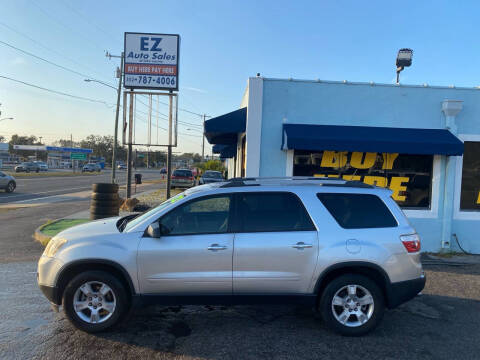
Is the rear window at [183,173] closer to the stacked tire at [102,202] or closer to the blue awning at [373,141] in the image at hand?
the stacked tire at [102,202]

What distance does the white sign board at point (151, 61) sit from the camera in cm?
1277

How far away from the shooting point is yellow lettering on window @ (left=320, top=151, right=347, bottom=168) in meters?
8.86

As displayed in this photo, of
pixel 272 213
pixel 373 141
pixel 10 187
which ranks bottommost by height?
pixel 10 187

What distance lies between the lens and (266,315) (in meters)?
4.77

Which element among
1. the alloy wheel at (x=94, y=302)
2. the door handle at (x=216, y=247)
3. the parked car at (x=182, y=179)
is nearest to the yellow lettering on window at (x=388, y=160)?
the door handle at (x=216, y=247)

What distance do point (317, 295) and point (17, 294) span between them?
4.33m

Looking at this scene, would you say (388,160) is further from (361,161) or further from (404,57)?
(404,57)

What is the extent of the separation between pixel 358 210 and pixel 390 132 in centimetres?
489

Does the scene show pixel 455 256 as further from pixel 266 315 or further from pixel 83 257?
pixel 83 257

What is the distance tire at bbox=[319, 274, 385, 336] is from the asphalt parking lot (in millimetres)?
126

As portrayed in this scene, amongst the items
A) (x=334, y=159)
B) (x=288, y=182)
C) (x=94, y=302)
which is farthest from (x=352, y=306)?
(x=334, y=159)

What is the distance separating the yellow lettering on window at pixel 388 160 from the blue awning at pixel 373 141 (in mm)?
554

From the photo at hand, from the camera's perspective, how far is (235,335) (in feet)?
13.6

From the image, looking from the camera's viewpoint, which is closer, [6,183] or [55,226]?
[55,226]
